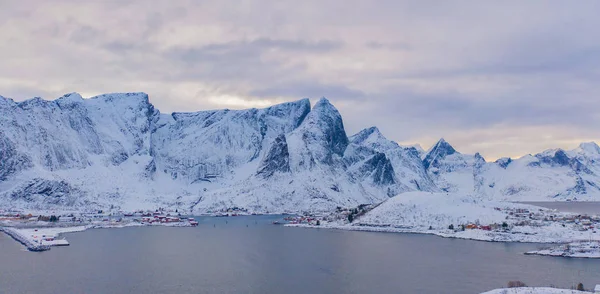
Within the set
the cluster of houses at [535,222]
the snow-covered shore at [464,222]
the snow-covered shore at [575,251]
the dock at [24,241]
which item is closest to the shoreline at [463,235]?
the snow-covered shore at [464,222]

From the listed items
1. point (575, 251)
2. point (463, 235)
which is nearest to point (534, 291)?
point (575, 251)

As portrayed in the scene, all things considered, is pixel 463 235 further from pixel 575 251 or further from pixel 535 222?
pixel 575 251

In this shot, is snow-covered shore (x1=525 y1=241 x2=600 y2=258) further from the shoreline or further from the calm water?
the shoreline

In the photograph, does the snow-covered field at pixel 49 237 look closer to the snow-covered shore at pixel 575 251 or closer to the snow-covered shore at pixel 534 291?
the snow-covered shore at pixel 534 291

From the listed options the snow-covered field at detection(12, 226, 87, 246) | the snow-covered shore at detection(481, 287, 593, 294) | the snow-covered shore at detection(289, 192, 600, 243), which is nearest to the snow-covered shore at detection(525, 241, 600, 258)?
the snow-covered shore at detection(289, 192, 600, 243)

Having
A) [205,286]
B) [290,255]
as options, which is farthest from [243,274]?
[290,255]

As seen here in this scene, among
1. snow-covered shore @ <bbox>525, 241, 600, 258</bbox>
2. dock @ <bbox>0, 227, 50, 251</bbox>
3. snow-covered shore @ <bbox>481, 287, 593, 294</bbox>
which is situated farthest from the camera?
dock @ <bbox>0, 227, 50, 251</bbox>
